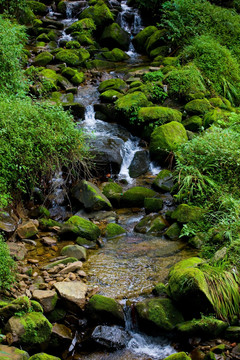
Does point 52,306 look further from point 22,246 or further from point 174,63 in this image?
point 174,63

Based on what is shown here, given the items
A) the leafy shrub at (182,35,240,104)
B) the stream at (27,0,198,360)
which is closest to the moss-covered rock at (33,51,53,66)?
the stream at (27,0,198,360)

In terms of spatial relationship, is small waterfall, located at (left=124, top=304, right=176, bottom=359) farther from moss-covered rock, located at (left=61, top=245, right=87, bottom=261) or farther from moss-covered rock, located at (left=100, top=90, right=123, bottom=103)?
moss-covered rock, located at (left=100, top=90, right=123, bottom=103)

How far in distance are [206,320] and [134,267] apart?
5.35ft

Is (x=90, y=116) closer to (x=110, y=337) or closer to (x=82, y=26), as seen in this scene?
(x=82, y=26)

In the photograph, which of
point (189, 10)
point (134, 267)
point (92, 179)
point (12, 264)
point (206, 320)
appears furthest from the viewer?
point (189, 10)

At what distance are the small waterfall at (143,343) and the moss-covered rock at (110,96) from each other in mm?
7404

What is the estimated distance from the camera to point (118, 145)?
9.29 meters

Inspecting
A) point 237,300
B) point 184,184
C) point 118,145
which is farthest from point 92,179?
point 237,300

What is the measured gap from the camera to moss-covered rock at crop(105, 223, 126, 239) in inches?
263

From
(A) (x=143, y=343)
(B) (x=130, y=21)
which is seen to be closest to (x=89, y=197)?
(A) (x=143, y=343)

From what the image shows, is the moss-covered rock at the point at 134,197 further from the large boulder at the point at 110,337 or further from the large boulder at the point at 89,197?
the large boulder at the point at 110,337

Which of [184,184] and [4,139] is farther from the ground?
[4,139]

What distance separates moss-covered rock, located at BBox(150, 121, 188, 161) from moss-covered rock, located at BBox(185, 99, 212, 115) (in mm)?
1227

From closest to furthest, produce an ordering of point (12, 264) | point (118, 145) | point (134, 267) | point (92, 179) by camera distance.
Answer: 1. point (12, 264)
2. point (134, 267)
3. point (92, 179)
4. point (118, 145)
